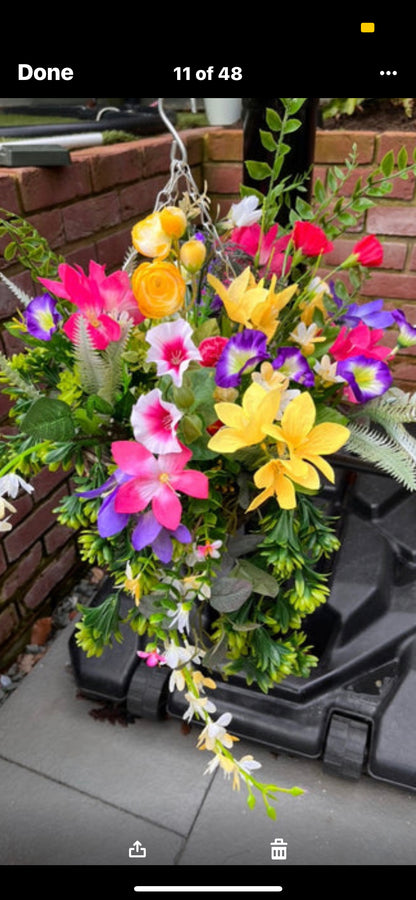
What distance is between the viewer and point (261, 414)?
0.63 meters

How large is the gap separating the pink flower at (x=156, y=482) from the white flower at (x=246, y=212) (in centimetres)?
33

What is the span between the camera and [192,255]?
2.35 ft

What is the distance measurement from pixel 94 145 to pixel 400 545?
1.14 meters

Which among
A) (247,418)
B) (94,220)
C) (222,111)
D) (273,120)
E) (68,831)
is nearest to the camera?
(247,418)

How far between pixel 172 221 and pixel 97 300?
0.12 metres

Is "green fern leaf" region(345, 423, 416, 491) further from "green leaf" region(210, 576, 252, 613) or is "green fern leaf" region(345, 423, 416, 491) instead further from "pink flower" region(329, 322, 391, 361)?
"green leaf" region(210, 576, 252, 613)

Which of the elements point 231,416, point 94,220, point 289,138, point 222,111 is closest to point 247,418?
point 231,416

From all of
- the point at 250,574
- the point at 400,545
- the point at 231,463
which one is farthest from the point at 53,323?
the point at 400,545

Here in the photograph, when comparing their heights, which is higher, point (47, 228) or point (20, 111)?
point (20, 111)

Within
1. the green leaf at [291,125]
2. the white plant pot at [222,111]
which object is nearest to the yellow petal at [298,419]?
the green leaf at [291,125]

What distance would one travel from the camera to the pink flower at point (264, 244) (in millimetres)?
803

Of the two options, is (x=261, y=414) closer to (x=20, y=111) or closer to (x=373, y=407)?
(x=373, y=407)

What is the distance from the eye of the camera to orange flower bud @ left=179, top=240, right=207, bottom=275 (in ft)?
2.33

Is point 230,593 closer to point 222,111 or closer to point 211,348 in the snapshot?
point 211,348
